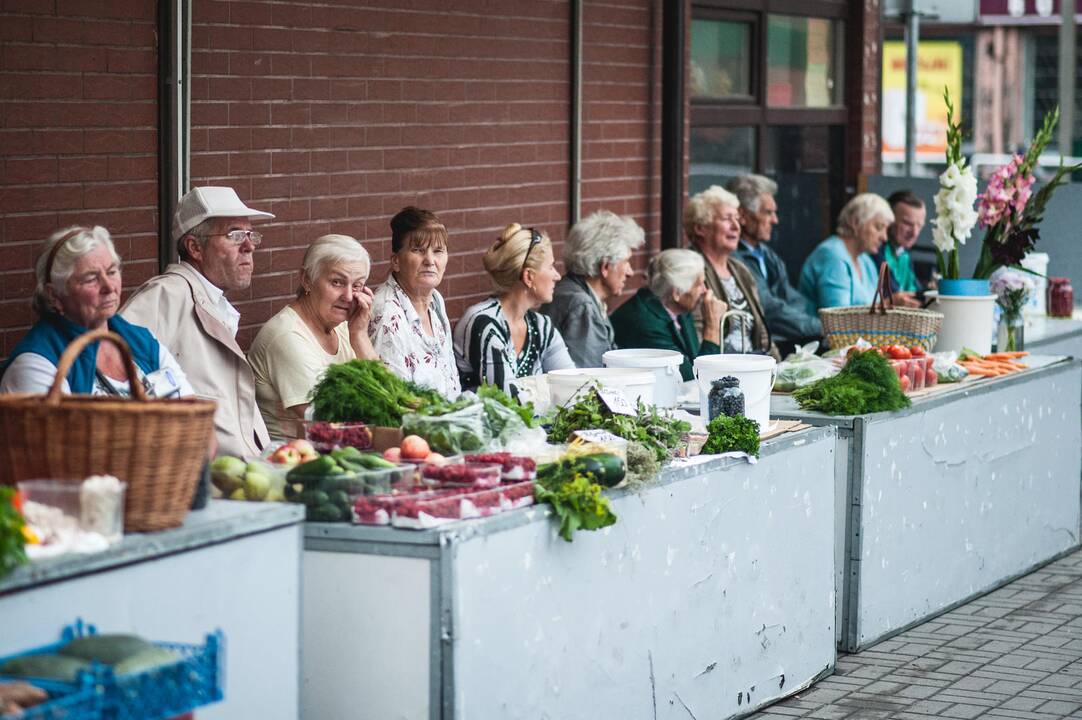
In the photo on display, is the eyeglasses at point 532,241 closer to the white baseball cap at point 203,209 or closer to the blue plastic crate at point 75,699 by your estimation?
the white baseball cap at point 203,209

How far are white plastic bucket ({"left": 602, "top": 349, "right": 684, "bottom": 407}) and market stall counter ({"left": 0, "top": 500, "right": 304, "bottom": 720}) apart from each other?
2641 mm

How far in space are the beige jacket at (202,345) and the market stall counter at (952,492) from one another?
2115 millimetres

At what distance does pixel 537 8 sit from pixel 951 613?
142 inches

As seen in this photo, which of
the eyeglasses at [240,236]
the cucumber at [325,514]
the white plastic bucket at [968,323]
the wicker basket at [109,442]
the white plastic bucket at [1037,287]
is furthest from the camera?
the white plastic bucket at [1037,287]

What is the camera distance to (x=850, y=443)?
21.6ft

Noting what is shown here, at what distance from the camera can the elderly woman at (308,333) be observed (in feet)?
20.2

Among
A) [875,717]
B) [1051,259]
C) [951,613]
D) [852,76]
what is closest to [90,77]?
[875,717]

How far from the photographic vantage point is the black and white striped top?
23.7 feet

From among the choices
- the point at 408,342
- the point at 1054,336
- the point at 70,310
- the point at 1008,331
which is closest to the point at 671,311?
the point at 408,342

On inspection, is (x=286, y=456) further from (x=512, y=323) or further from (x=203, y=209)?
(x=512, y=323)

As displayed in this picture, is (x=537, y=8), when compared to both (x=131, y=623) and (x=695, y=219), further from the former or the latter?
(x=131, y=623)

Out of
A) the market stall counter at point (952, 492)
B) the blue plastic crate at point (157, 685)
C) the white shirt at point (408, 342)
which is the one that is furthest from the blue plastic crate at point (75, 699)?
the market stall counter at point (952, 492)

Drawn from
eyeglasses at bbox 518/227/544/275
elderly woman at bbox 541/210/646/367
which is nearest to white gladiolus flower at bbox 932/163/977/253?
elderly woman at bbox 541/210/646/367

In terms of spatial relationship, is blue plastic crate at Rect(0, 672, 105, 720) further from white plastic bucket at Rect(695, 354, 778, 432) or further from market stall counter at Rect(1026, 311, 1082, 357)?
market stall counter at Rect(1026, 311, 1082, 357)
